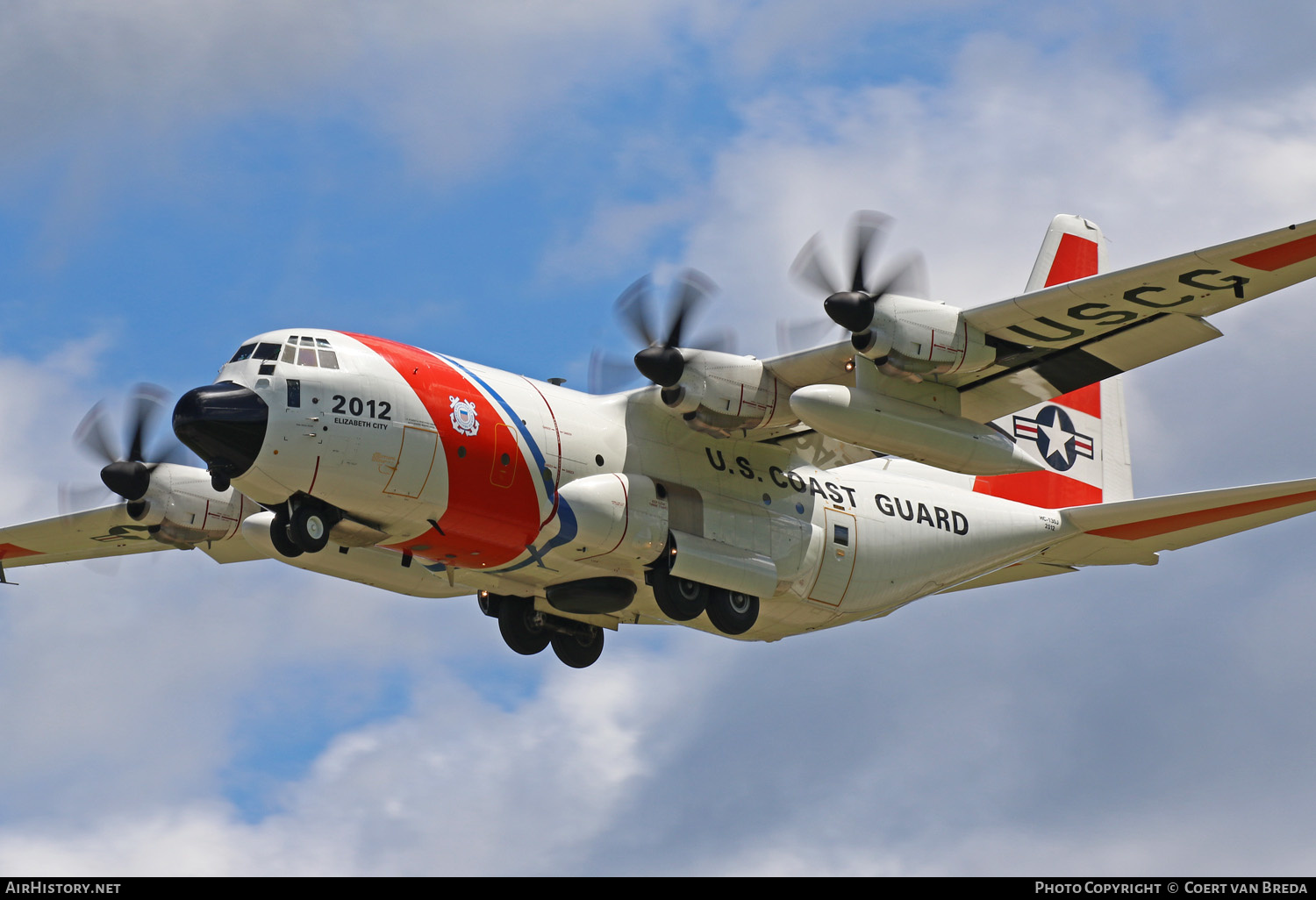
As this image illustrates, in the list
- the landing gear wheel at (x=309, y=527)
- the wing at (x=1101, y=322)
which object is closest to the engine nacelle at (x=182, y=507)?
the landing gear wheel at (x=309, y=527)

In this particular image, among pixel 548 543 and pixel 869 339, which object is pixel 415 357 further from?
pixel 869 339

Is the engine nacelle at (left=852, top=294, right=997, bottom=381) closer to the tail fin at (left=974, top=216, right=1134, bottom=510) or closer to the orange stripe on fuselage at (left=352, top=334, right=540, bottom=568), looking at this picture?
the orange stripe on fuselage at (left=352, top=334, right=540, bottom=568)

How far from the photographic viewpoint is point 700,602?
2217 cm

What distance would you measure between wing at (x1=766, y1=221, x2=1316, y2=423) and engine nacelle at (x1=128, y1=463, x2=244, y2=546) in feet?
30.0

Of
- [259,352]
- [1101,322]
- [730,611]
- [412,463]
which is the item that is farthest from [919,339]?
[259,352]

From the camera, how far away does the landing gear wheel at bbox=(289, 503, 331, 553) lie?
19.8m

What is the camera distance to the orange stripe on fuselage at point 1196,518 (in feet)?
72.0

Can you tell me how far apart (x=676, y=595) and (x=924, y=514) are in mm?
4387

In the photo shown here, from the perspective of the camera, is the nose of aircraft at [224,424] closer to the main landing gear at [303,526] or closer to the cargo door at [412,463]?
the main landing gear at [303,526]

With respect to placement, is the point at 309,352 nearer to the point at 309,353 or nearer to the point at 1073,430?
the point at 309,353

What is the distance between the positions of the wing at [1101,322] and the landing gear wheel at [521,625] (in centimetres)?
501

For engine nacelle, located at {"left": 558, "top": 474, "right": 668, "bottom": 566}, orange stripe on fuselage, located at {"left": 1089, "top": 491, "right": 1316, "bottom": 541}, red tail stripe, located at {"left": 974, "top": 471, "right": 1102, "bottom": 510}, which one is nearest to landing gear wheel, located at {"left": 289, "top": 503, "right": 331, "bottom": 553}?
engine nacelle, located at {"left": 558, "top": 474, "right": 668, "bottom": 566}

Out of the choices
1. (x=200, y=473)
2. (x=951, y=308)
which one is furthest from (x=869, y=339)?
(x=200, y=473)

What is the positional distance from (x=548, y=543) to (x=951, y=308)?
19.2ft
